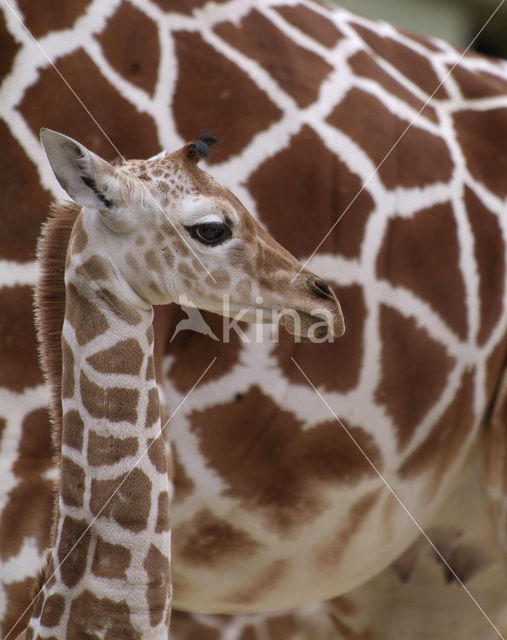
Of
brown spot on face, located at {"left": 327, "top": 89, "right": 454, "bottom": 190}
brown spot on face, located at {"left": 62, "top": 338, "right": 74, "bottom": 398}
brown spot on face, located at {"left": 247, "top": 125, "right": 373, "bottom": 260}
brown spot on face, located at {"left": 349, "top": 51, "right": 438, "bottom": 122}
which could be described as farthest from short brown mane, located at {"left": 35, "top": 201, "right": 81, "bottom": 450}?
brown spot on face, located at {"left": 349, "top": 51, "right": 438, "bottom": 122}

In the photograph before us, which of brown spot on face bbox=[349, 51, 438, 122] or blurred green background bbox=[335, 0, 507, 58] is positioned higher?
blurred green background bbox=[335, 0, 507, 58]

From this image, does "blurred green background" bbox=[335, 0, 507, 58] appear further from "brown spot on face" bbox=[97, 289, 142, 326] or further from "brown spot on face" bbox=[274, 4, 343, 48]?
"brown spot on face" bbox=[97, 289, 142, 326]

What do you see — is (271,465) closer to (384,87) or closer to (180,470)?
(180,470)

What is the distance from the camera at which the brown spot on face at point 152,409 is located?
1017 millimetres

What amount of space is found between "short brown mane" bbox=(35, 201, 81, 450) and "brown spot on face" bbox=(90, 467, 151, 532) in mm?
91

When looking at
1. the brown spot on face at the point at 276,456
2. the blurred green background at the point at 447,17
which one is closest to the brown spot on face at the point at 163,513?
the brown spot on face at the point at 276,456

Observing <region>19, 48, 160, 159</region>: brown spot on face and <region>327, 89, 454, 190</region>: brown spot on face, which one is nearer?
<region>19, 48, 160, 159</region>: brown spot on face

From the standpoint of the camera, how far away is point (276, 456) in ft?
4.63

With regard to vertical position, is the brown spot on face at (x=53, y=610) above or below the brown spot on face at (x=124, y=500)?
below

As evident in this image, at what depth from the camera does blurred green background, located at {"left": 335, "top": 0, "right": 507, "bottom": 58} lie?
10.6 feet

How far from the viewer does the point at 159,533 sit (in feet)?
3.32

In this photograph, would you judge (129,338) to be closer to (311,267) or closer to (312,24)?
(311,267)

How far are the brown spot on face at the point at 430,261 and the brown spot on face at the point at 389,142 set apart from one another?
0.05m

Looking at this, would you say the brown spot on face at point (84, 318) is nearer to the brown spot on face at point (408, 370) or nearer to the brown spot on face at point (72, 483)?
the brown spot on face at point (72, 483)
